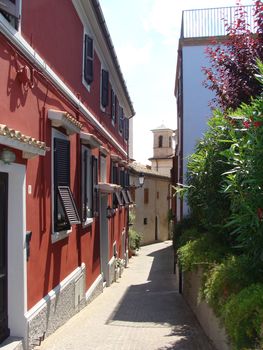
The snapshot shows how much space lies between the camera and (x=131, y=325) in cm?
816

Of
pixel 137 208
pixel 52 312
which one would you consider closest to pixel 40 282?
pixel 52 312

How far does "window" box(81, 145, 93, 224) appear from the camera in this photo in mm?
9773

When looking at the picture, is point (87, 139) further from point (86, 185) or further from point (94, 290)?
point (94, 290)

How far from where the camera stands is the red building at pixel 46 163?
5.42m

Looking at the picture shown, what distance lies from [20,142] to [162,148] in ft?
193

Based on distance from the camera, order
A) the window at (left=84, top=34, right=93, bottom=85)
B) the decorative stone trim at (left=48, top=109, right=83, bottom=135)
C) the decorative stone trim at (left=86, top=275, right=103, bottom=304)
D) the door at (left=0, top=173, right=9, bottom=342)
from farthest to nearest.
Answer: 1. the decorative stone trim at (left=86, top=275, right=103, bottom=304)
2. the window at (left=84, top=34, right=93, bottom=85)
3. the decorative stone trim at (left=48, top=109, right=83, bottom=135)
4. the door at (left=0, top=173, right=9, bottom=342)

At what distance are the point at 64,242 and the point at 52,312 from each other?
1.42 m

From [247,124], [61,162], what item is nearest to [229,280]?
[247,124]

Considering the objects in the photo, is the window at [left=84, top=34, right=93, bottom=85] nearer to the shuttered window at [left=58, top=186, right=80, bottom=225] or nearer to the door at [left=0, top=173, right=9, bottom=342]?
the shuttered window at [left=58, top=186, right=80, bottom=225]

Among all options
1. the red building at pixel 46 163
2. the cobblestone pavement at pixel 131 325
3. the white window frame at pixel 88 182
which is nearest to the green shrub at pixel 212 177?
the cobblestone pavement at pixel 131 325

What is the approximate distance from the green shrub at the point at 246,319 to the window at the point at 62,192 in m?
3.60

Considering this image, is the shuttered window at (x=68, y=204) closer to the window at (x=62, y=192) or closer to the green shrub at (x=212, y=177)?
the window at (x=62, y=192)

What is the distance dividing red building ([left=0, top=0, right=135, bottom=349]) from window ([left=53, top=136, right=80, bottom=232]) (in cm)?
2

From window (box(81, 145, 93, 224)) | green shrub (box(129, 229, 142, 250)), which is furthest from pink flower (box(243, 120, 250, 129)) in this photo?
green shrub (box(129, 229, 142, 250))
